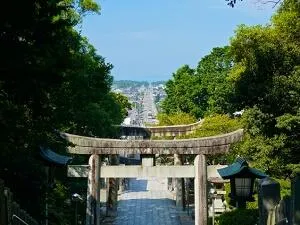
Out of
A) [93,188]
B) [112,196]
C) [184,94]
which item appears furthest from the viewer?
[184,94]

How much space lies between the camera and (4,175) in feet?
38.2

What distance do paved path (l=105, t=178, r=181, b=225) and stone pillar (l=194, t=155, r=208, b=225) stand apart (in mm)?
5586

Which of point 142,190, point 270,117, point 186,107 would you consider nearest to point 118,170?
point 270,117

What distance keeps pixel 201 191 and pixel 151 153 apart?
248 centimetres

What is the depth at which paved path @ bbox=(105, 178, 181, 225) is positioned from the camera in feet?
96.1

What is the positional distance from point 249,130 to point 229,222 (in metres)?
7.23

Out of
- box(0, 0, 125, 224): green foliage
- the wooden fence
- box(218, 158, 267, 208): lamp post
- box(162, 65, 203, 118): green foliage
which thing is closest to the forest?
box(0, 0, 125, 224): green foliage

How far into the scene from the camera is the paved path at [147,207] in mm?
29277

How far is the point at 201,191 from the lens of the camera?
2312 centimetres

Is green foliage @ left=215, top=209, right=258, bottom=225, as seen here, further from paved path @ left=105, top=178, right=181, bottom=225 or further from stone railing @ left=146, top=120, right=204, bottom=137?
stone railing @ left=146, top=120, right=204, bottom=137

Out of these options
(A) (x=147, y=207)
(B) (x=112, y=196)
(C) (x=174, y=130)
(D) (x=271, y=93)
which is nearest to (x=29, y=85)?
(D) (x=271, y=93)

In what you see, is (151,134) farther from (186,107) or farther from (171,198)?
(171,198)

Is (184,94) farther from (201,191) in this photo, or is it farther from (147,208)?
(201,191)

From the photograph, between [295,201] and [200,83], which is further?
[200,83]
